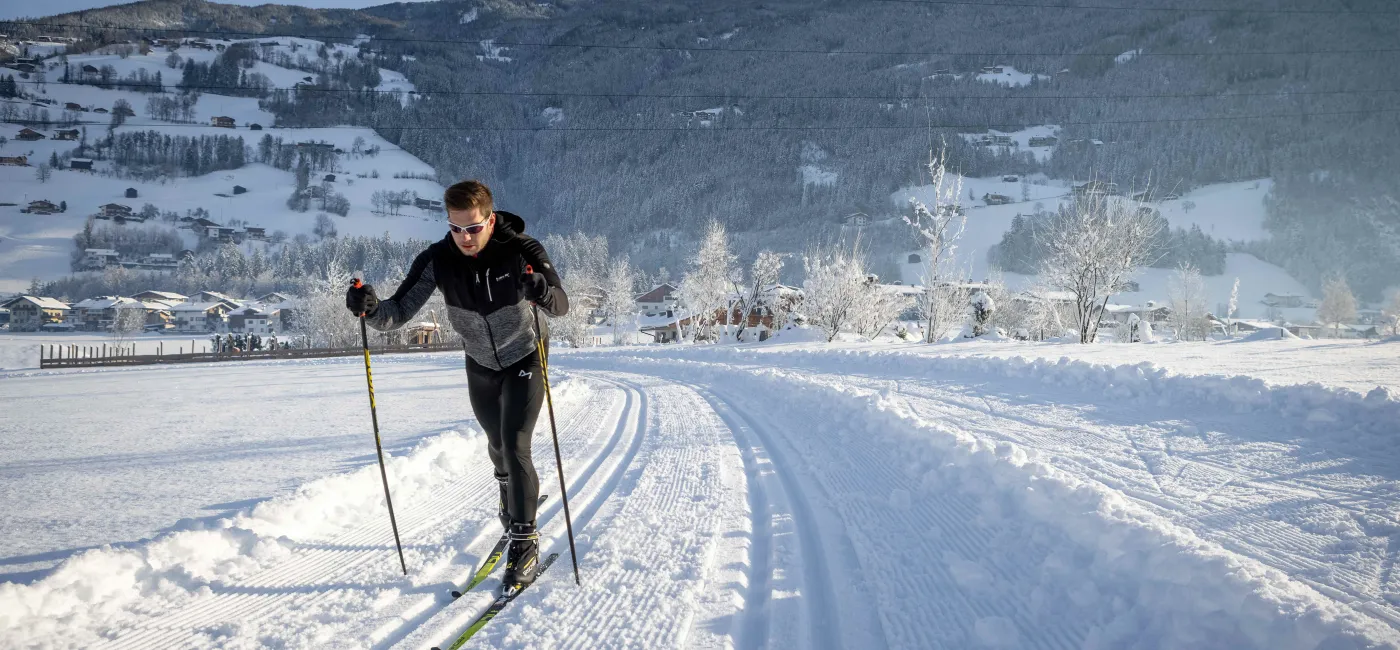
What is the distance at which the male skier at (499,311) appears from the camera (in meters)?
3.27

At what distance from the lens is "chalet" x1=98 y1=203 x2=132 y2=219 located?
440ft

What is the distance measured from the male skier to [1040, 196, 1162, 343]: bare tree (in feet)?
83.8

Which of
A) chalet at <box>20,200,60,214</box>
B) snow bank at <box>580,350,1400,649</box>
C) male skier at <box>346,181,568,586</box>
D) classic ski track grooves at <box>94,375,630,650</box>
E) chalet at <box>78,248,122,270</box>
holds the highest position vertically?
chalet at <box>20,200,60,214</box>

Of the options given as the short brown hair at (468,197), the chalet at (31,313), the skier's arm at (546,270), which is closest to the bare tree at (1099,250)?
the skier's arm at (546,270)

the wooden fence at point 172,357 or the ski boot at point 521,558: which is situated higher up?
the ski boot at point 521,558

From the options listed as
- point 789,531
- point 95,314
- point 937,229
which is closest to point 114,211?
point 95,314

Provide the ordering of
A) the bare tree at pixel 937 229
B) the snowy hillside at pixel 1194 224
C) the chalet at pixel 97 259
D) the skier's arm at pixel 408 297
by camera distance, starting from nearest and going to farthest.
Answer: the skier's arm at pixel 408 297
the bare tree at pixel 937 229
the snowy hillside at pixel 1194 224
the chalet at pixel 97 259

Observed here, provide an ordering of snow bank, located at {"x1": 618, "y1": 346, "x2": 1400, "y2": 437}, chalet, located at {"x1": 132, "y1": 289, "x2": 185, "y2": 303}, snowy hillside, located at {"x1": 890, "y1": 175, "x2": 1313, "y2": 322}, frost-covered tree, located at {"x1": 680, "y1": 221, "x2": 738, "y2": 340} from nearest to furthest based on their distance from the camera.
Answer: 1. snow bank, located at {"x1": 618, "y1": 346, "x2": 1400, "y2": 437}
2. frost-covered tree, located at {"x1": 680, "y1": 221, "x2": 738, "y2": 340}
3. chalet, located at {"x1": 132, "y1": 289, "x2": 185, "y2": 303}
4. snowy hillside, located at {"x1": 890, "y1": 175, "x2": 1313, "y2": 322}

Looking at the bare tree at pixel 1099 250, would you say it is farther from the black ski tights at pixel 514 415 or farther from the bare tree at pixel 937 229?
the black ski tights at pixel 514 415

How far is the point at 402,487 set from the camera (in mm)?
5059

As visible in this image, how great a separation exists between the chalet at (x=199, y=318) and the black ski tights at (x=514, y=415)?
361ft

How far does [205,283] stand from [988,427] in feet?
483

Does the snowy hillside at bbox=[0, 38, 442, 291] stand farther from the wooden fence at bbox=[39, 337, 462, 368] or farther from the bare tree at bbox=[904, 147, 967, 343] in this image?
the bare tree at bbox=[904, 147, 967, 343]

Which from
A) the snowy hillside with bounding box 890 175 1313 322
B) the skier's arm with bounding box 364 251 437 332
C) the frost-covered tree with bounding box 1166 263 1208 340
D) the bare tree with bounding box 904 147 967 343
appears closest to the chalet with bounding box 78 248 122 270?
the snowy hillside with bounding box 890 175 1313 322
